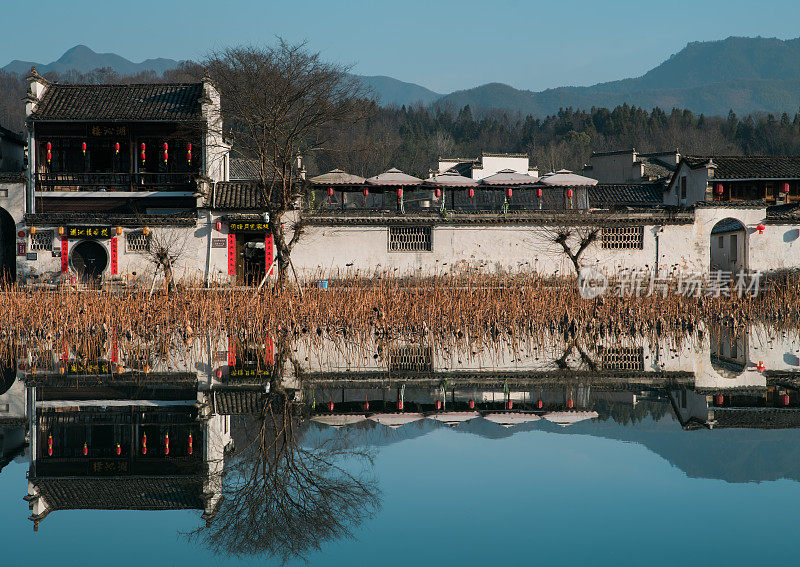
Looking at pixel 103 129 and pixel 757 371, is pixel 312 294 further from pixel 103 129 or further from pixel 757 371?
pixel 103 129

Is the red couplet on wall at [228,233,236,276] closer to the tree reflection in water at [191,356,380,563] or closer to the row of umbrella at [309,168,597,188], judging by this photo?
the row of umbrella at [309,168,597,188]

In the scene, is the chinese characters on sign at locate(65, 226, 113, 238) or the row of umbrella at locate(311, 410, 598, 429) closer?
the row of umbrella at locate(311, 410, 598, 429)

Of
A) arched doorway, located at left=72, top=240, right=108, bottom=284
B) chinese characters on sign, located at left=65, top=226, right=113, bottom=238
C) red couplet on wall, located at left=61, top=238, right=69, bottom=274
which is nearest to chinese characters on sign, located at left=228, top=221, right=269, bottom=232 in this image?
chinese characters on sign, located at left=65, top=226, right=113, bottom=238

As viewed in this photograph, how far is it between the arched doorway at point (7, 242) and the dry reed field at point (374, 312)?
11.5m

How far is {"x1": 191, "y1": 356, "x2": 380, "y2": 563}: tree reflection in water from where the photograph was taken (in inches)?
252

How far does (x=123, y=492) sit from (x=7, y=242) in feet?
81.6

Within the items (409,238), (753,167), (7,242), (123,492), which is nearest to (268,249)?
(409,238)

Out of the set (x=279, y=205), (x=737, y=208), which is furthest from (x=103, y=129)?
(x=737, y=208)

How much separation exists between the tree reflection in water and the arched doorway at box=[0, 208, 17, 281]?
2347cm

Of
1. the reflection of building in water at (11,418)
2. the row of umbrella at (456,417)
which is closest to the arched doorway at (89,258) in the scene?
the reflection of building in water at (11,418)

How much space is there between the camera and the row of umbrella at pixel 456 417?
31.1 feet

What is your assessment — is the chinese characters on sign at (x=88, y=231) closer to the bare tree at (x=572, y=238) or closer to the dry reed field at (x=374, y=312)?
the dry reed field at (x=374, y=312)

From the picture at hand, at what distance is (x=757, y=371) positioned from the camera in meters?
12.7

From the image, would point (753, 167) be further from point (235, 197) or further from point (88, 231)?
point (88, 231)
